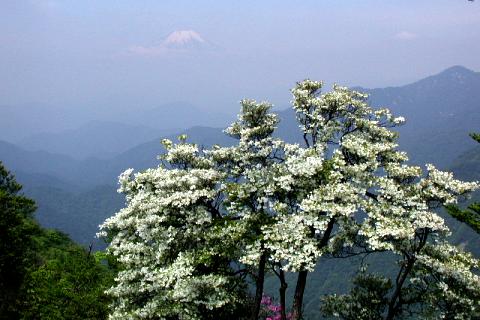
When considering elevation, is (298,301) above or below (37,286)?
below

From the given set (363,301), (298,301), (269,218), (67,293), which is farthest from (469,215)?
(67,293)

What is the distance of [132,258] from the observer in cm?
2269

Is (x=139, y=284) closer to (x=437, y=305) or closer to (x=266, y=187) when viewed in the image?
(x=266, y=187)

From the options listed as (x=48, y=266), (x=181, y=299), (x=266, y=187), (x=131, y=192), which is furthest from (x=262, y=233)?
(x=48, y=266)

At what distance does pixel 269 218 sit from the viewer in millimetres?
22312

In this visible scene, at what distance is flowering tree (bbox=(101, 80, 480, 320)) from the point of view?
2075 centimetres

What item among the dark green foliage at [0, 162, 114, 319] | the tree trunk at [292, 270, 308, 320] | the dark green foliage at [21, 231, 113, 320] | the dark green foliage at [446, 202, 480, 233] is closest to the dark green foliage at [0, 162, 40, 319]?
the dark green foliage at [0, 162, 114, 319]

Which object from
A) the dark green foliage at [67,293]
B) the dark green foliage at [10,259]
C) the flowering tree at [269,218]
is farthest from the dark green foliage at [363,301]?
the dark green foliage at [10,259]

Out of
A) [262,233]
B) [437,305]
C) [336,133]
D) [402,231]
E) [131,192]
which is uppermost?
[336,133]

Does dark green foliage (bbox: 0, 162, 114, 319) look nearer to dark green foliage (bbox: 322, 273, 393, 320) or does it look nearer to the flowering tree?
the flowering tree

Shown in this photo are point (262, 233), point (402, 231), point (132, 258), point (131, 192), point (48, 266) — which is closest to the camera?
point (402, 231)

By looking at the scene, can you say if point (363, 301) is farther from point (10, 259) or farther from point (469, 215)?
point (10, 259)

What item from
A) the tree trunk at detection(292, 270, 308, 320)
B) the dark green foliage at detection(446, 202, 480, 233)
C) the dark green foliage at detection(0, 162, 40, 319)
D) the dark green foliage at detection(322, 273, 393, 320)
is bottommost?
the tree trunk at detection(292, 270, 308, 320)

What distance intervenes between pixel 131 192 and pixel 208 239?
7369 mm
